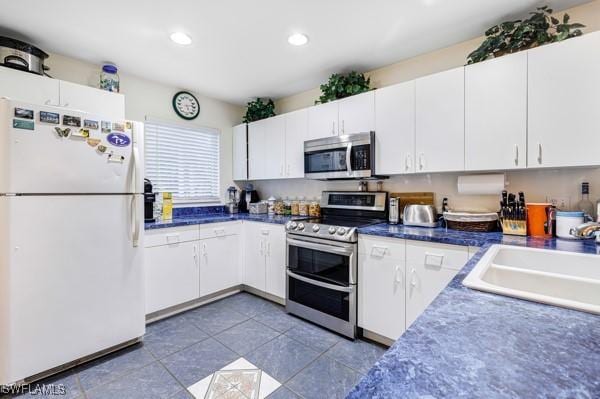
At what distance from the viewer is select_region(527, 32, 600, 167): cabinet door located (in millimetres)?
1615

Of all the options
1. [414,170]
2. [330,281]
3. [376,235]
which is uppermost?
[414,170]

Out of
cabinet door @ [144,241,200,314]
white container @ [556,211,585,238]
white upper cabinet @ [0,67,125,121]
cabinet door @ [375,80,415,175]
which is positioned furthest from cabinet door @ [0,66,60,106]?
white container @ [556,211,585,238]

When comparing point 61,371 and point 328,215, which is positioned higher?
point 328,215

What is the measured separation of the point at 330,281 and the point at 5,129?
2.38m

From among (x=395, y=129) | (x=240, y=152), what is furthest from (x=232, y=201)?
(x=395, y=129)

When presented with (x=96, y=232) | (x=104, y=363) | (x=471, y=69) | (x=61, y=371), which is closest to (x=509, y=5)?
(x=471, y=69)

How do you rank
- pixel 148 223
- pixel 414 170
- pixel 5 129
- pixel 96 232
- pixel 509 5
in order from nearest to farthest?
pixel 5 129 < pixel 509 5 < pixel 96 232 < pixel 414 170 < pixel 148 223

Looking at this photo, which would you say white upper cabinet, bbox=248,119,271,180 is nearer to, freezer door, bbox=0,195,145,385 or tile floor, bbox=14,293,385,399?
freezer door, bbox=0,195,145,385

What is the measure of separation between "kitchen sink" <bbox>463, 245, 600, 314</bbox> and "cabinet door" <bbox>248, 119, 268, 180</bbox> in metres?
2.59

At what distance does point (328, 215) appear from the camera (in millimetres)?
3090

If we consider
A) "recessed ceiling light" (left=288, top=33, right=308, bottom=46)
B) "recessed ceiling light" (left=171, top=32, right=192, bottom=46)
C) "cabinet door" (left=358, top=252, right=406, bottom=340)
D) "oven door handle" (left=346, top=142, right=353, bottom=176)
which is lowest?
"cabinet door" (left=358, top=252, right=406, bottom=340)

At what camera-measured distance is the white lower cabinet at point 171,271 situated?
2.53 meters

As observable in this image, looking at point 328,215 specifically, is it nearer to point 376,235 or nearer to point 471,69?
point 376,235

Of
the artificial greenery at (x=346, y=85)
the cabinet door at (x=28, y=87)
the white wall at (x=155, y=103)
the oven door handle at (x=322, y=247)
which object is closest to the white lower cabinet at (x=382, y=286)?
the oven door handle at (x=322, y=247)
